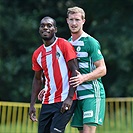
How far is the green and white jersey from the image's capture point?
7391mm

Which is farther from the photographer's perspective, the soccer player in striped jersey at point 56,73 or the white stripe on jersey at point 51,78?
the white stripe on jersey at point 51,78

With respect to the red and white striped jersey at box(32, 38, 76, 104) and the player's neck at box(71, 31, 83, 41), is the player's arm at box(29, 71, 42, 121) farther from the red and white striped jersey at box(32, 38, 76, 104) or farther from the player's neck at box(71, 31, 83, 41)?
the player's neck at box(71, 31, 83, 41)

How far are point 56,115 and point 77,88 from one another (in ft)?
1.43

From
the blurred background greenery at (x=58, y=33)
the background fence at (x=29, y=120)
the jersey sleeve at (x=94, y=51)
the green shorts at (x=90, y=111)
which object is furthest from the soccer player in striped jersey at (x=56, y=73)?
the blurred background greenery at (x=58, y=33)

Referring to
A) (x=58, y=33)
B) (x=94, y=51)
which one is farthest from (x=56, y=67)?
(x=58, y=33)

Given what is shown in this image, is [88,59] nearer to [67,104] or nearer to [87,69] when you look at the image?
[87,69]

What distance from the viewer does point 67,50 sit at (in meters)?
→ 7.23

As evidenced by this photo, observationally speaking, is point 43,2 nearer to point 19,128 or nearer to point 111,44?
point 111,44

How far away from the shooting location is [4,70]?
64.0 ft

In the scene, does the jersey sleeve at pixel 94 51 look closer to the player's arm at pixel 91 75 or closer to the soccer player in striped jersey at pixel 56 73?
the player's arm at pixel 91 75

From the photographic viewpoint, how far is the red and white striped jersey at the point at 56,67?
7273 mm

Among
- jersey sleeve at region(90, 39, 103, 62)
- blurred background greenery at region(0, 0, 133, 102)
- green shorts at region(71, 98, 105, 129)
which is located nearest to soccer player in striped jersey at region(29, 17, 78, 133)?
green shorts at region(71, 98, 105, 129)

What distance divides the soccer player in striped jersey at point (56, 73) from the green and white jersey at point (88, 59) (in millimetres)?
145

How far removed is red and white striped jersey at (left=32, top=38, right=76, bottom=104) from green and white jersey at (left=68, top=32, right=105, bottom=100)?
0.50 feet
